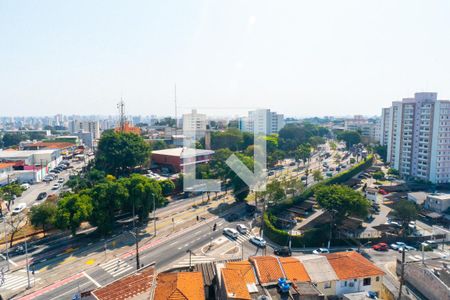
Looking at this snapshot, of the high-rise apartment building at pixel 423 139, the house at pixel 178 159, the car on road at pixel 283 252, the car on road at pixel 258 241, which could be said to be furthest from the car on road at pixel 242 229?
the high-rise apartment building at pixel 423 139

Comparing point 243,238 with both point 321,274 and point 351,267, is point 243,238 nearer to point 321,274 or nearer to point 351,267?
point 321,274

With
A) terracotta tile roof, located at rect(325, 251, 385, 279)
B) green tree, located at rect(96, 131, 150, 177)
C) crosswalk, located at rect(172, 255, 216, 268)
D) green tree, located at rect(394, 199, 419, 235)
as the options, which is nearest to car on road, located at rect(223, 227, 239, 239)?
crosswalk, located at rect(172, 255, 216, 268)

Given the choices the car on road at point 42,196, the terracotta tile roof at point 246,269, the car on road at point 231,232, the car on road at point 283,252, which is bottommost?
the car on road at point 283,252

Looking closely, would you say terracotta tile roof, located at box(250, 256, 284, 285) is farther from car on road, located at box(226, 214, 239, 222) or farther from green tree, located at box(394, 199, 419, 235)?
green tree, located at box(394, 199, 419, 235)

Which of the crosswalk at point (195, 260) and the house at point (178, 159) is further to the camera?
the house at point (178, 159)

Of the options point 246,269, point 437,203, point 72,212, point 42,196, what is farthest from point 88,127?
point 246,269

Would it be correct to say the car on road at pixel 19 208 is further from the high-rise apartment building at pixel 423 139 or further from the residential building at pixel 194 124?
the high-rise apartment building at pixel 423 139

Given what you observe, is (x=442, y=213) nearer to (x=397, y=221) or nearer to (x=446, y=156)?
(x=397, y=221)
